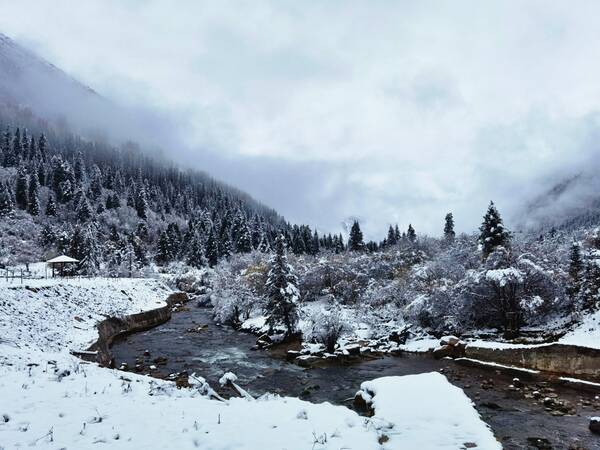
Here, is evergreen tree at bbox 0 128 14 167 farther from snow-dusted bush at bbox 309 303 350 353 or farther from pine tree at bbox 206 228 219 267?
snow-dusted bush at bbox 309 303 350 353

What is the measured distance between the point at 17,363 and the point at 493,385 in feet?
81.8

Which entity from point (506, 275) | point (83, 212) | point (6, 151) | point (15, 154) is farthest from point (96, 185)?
point (506, 275)

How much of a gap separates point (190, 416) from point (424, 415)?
24.6ft

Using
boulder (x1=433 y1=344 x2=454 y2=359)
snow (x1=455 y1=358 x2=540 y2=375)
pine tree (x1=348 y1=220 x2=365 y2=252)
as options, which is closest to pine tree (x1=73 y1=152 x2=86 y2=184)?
pine tree (x1=348 y1=220 x2=365 y2=252)

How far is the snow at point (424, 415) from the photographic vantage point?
10.5 metres

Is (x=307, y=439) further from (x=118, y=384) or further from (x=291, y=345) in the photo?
(x=291, y=345)

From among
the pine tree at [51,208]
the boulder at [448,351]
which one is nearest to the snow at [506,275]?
the boulder at [448,351]

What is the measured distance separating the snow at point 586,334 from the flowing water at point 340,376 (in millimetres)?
4755

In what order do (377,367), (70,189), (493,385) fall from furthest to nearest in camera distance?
(70,189)
(377,367)
(493,385)

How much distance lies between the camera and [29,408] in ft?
32.2

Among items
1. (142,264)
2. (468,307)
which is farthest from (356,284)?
(142,264)

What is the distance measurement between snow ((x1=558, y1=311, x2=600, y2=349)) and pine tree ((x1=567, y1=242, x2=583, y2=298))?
5.03 m

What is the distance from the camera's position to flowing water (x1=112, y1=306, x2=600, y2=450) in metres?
17.0

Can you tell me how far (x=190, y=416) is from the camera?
33.7 ft
